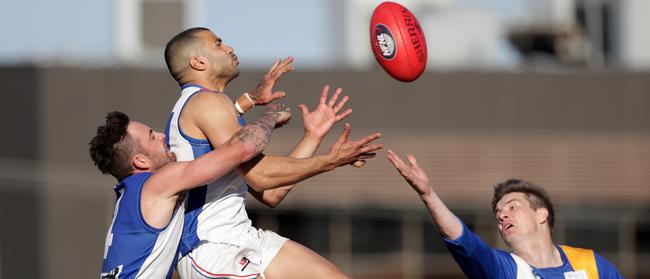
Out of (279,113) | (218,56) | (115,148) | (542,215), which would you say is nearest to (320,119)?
(279,113)

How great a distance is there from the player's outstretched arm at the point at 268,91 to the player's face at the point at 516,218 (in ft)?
4.65

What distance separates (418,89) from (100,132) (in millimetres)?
Answer: 14102

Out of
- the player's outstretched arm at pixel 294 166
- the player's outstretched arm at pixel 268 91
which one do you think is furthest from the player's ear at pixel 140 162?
the player's outstretched arm at pixel 268 91

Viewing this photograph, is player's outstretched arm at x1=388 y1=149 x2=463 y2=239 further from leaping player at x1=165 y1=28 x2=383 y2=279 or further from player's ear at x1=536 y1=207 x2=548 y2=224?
player's ear at x1=536 y1=207 x2=548 y2=224

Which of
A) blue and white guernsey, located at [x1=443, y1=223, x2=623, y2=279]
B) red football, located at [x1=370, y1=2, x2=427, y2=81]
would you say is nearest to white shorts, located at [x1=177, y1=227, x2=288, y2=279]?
blue and white guernsey, located at [x1=443, y1=223, x2=623, y2=279]

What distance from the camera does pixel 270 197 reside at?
22.4 ft

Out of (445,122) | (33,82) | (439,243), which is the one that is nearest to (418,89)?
(445,122)

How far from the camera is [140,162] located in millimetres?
5965

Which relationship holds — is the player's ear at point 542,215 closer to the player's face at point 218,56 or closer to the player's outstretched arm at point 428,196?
the player's outstretched arm at point 428,196

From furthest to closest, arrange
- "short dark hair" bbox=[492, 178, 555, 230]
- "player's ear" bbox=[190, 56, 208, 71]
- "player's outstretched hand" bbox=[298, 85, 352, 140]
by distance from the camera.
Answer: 1. "player's outstretched hand" bbox=[298, 85, 352, 140]
2. "short dark hair" bbox=[492, 178, 555, 230]
3. "player's ear" bbox=[190, 56, 208, 71]

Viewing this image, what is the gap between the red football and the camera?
6.81 metres

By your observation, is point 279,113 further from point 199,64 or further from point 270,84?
point 199,64

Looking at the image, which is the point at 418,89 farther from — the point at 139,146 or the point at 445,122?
the point at 139,146

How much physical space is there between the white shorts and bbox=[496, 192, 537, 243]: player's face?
1.26m
